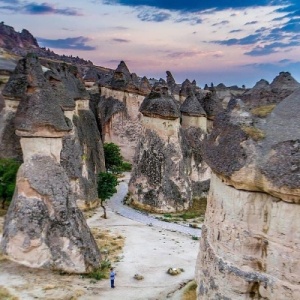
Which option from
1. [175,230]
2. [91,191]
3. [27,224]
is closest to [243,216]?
[27,224]

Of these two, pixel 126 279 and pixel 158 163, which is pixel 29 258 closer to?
pixel 126 279

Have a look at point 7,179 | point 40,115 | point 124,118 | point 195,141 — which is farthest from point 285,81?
point 124,118

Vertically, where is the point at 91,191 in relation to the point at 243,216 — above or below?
below

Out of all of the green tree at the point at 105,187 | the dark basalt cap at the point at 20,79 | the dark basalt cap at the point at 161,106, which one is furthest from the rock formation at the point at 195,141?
the dark basalt cap at the point at 20,79

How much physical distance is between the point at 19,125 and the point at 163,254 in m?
7.85

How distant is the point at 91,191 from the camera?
84.0 ft

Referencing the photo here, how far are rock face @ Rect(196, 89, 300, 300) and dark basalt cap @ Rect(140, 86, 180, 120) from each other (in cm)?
1478

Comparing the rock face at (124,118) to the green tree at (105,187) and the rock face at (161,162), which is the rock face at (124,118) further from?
the green tree at (105,187)

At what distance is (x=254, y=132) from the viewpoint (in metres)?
10.2

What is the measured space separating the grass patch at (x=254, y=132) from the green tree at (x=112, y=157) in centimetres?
2571

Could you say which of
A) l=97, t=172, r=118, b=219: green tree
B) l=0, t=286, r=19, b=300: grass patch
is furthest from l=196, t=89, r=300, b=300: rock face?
l=97, t=172, r=118, b=219: green tree

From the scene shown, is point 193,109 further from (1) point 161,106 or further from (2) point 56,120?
(2) point 56,120

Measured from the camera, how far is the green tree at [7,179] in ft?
70.1

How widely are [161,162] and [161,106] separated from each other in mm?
3178
